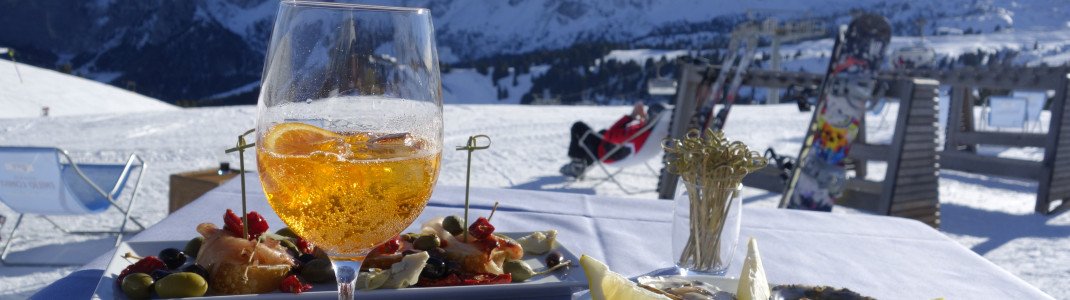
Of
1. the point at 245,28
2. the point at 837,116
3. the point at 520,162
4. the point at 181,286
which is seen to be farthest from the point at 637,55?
the point at 181,286

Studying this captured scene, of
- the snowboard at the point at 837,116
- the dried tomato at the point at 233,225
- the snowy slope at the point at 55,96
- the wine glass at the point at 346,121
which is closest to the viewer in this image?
the wine glass at the point at 346,121

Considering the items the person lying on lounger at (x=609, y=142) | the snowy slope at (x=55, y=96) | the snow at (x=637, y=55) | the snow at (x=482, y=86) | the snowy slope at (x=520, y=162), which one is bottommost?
the snow at (x=482, y=86)

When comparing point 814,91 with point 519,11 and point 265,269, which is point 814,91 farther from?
point 519,11

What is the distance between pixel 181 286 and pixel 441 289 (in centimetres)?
28

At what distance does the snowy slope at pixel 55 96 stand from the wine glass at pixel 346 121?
14691mm

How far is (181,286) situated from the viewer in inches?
37.6

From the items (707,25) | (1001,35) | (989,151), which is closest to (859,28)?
(989,151)

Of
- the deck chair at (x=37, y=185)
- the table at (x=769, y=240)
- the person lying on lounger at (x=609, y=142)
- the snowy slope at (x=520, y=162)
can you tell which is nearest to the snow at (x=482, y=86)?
the snowy slope at (x=520, y=162)

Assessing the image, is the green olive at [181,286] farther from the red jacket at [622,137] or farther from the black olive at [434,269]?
the red jacket at [622,137]

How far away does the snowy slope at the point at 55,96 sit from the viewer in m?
14.5

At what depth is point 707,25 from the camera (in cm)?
8156

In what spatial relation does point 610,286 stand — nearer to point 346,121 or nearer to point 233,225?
point 346,121

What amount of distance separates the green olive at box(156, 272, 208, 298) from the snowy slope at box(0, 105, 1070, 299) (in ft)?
10.1

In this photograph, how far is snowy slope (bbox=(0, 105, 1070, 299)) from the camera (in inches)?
182
